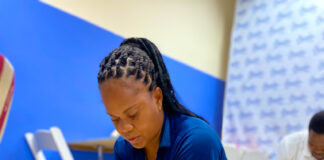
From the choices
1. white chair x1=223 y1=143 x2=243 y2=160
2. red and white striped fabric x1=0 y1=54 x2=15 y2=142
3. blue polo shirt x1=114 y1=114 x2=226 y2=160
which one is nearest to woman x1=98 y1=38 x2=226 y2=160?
blue polo shirt x1=114 y1=114 x2=226 y2=160

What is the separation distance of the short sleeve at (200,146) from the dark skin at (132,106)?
0.30ft

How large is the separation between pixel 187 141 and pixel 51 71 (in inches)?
52.4

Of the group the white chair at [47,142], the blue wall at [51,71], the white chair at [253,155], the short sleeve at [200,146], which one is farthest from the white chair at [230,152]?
the short sleeve at [200,146]

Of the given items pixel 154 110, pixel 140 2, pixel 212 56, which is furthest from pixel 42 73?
pixel 212 56

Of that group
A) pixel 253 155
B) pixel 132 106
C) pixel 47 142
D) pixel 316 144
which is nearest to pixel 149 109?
pixel 132 106

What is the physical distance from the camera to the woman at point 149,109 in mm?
805

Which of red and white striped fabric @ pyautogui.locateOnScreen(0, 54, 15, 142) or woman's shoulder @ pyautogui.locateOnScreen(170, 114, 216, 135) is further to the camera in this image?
woman's shoulder @ pyautogui.locateOnScreen(170, 114, 216, 135)

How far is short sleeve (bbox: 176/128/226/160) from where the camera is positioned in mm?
821

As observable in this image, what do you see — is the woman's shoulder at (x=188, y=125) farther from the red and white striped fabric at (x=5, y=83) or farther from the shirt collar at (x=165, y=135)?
the red and white striped fabric at (x=5, y=83)

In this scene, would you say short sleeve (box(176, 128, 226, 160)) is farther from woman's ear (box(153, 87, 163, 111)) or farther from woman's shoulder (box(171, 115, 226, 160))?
woman's ear (box(153, 87, 163, 111))

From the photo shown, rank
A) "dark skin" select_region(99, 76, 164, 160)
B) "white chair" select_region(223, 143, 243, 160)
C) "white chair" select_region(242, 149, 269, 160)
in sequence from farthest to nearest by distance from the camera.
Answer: "white chair" select_region(242, 149, 269, 160) < "white chair" select_region(223, 143, 243, 160) < "dark skin" select_region(99, 76, 164, 160)

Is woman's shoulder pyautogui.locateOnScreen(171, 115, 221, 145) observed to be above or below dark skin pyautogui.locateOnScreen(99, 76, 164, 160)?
below

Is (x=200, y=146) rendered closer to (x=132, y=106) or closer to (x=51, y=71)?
(x=132, y=106)

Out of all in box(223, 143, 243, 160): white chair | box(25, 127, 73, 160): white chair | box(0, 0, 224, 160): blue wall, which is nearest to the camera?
box(25, 127, 73, 160): white chair
